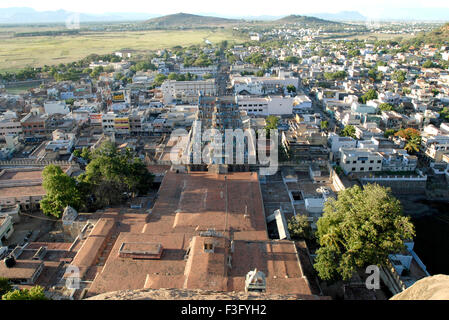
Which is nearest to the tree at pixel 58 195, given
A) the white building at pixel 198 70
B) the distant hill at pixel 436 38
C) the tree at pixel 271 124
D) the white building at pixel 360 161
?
the tree at pixel 271 124

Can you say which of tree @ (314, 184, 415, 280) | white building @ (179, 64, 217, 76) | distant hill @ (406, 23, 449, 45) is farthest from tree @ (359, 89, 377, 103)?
distant hill @ (406, 23, 449, 45)

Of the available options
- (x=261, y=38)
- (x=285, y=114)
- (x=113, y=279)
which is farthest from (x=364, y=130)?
(x=261, y=38)

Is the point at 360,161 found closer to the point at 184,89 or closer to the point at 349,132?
the point at 349,132

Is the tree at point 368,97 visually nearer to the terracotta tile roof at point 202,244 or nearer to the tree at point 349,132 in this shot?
the tree at point 349,132

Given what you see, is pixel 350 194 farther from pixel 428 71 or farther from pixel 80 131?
pixel 428 71

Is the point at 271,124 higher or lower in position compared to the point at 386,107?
lower

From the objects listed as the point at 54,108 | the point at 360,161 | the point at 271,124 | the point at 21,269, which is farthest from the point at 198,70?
the point at 21,269
